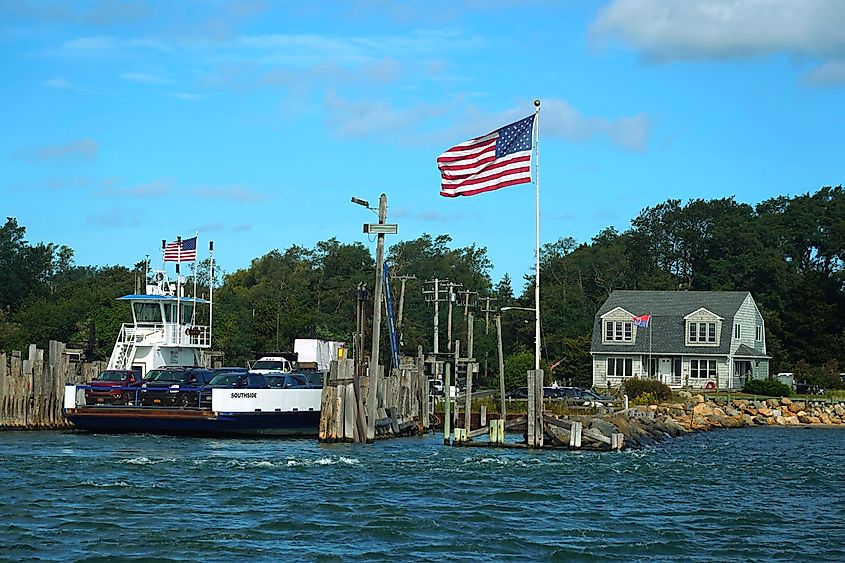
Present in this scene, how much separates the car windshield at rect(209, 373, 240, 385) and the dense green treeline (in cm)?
3027

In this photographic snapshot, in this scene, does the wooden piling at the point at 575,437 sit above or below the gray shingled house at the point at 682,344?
below

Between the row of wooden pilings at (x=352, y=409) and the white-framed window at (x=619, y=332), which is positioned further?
the white-framed window at (x=619, y=332)

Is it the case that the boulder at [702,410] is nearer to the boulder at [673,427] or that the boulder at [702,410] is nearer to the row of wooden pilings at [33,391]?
the boulder at [673,427]

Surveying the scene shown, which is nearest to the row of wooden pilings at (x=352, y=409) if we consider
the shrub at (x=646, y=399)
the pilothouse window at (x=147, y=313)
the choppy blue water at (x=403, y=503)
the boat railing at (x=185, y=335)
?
the choppy blue water at (x=403, y=503)

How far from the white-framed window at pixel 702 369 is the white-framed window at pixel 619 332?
433 centimetres

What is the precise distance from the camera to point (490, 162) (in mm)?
33719

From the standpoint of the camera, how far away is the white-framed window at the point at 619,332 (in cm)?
7912

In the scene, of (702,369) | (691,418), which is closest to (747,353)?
(702,369)

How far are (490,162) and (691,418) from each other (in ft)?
85.8

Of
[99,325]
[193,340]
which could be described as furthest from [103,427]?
[99,325]

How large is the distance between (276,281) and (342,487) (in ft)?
318

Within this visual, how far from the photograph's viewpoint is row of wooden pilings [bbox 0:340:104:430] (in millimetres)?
44656

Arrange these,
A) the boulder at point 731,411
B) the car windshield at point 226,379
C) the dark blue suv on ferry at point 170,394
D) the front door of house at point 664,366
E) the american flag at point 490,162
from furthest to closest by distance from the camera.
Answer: the front door of house at point 664,366 < the boulder at point 731,411 < the car windshield at point 226,379 < the dark blue suv on ferry at point 170,394 < the american flag at point 490,162

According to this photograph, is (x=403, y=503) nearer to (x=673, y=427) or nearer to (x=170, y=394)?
(x=170, y=394)
